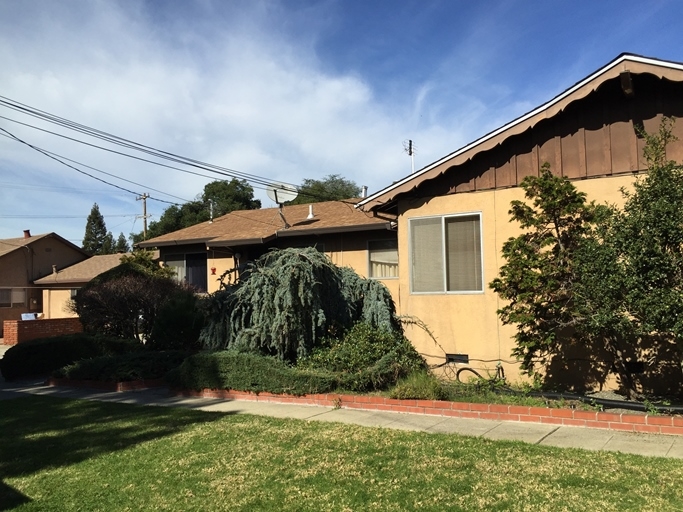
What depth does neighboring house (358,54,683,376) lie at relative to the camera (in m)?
8.88

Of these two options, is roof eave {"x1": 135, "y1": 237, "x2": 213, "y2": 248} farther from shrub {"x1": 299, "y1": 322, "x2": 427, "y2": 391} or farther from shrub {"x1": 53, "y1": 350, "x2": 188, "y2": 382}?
shrub {"x1": 299, "y1": 322, "x2": 427, "y2": 391}

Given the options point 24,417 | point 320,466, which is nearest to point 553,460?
point 320,466

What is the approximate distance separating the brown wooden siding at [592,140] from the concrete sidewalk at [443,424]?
4350mm

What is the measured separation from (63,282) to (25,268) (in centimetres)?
407

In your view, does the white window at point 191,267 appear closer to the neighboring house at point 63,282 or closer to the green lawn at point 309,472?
the green lawn at point 309,472

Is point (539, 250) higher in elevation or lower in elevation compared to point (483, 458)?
higher

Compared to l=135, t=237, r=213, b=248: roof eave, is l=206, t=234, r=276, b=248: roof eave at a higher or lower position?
lower

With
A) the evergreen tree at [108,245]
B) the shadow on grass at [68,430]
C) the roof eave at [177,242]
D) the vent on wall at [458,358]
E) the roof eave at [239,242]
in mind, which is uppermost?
the evergreen tree at [108,245]

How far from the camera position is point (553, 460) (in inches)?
219

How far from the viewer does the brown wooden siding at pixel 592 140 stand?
8.83 m

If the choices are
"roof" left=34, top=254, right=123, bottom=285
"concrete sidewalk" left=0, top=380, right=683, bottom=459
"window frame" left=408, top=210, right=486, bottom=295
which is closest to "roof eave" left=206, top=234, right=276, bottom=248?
"concrete sidewalk" left=0, top=380, right=683, bottom=459

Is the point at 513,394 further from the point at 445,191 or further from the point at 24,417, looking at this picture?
the point at 24,417

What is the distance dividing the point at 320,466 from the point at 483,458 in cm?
165

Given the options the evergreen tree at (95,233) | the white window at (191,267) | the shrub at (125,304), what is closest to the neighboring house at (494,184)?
the shrub at (125,304)
